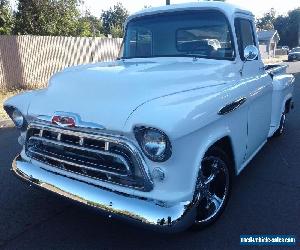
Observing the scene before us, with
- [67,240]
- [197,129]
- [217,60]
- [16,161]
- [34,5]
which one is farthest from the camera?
[34,5]

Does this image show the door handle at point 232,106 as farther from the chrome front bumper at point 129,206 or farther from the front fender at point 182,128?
the chrome front bumper at point 129,206

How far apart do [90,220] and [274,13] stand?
111886 mm

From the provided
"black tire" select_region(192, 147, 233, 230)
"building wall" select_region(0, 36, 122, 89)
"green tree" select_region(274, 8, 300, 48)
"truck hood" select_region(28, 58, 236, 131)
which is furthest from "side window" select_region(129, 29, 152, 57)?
"green tree" select_region(274, 8, 300, 48)

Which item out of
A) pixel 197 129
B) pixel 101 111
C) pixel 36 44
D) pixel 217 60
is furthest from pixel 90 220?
pixel 36 44

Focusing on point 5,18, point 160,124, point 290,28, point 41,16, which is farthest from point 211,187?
point 290,28

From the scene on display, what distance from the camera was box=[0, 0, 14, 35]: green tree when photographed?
16.8 metres

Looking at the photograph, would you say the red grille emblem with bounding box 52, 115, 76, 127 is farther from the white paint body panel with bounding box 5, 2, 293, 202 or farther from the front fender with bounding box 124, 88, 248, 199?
the front fender with bounding box 124, 88, 248, 199

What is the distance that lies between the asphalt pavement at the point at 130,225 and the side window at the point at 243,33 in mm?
1567

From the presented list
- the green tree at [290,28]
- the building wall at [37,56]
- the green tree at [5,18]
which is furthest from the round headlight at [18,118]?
the green tree at [290,28]

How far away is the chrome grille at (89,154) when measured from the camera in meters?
2.71

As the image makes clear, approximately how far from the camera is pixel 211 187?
3.41m

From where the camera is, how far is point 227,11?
13.4 feet

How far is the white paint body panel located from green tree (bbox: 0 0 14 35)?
14.5 metres

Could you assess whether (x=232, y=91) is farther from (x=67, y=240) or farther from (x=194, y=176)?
(x=67, y=240)
